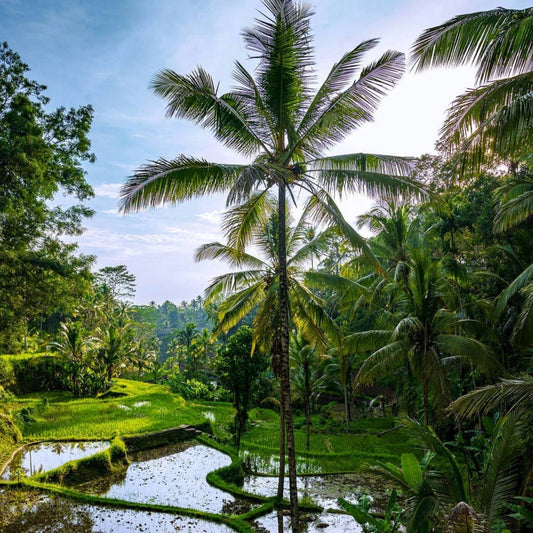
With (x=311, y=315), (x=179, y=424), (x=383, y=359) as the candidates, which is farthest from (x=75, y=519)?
(x=383, y=359)

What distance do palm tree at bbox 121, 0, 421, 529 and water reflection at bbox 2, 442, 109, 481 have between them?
6374mm

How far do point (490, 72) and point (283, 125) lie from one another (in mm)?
3354

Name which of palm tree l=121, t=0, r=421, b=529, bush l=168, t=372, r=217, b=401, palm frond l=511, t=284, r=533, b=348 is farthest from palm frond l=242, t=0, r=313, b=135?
bush l=168, t=372, r=217, b=401

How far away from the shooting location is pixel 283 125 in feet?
23.4

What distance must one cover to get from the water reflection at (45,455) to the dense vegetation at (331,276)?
57cm

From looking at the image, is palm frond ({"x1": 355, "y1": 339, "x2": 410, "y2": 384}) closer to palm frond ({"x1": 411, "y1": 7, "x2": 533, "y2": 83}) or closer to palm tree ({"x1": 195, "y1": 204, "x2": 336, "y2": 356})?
palm tree ({"x1": 195, "y1": 204, "x2": 336, "y2": 356})

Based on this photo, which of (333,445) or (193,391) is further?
(193,391)

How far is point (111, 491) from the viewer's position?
8.63m

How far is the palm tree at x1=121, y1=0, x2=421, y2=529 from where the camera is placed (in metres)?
6.35

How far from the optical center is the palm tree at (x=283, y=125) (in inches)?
250

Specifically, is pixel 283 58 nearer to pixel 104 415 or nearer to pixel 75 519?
pixel 75 519

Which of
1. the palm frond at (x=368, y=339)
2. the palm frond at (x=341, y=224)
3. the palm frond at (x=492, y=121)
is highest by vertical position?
the palm frond at (x=492, y=121)

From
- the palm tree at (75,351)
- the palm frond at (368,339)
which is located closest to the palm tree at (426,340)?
the palm frond at (368,339)

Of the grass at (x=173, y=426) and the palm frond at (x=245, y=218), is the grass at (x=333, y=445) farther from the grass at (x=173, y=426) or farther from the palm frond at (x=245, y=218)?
the palm frond at (x=245, y=218)
